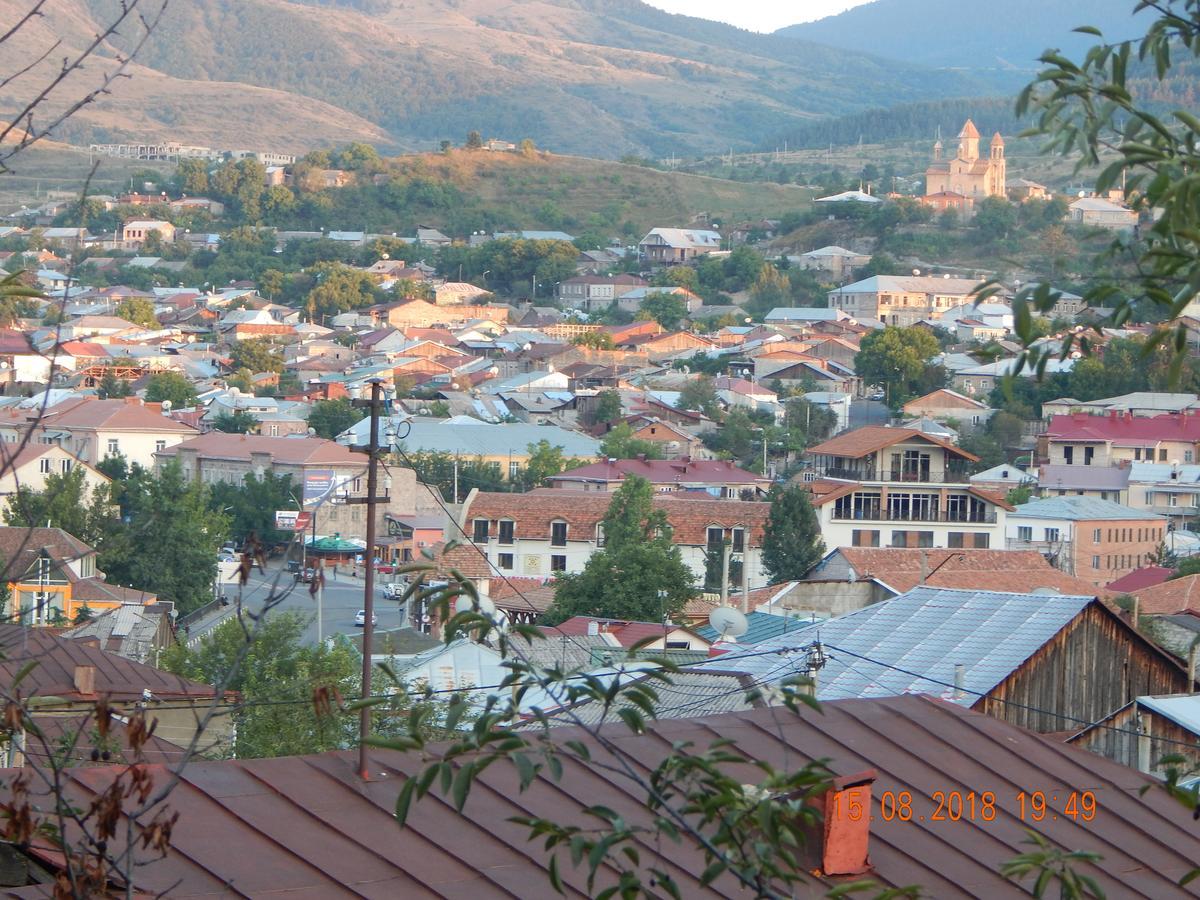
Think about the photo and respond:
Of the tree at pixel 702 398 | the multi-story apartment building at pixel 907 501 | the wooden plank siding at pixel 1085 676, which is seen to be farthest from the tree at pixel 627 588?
the tree at pixel 702 398

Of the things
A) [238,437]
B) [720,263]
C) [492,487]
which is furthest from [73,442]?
[720,263]

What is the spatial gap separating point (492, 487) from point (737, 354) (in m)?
15.4

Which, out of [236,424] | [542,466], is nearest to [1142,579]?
Answer: [542,466]

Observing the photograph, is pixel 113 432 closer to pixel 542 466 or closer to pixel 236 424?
pixel 236 424

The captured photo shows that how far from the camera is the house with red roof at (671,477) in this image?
83.3ft

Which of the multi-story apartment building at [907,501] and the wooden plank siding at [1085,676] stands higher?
the wooden plank siding at [1085,676]

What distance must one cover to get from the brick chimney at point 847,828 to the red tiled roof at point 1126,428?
25.4m

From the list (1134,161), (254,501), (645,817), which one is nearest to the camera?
(1134,161)

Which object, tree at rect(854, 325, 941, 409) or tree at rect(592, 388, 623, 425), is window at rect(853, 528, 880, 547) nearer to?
tree at rect(592, 388, 623, 425)

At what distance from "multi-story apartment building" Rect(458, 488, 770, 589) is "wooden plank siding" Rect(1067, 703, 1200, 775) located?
12.5 meters

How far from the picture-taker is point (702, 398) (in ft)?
115

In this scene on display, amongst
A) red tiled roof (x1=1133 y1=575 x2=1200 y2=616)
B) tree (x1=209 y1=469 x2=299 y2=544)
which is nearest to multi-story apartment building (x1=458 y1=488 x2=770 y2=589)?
tree (x1=209 y1=469 x2=299 y2=544)

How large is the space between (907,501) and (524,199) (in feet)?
149

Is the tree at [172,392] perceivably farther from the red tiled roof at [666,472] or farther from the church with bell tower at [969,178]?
the church with bell tower at [969,178]
